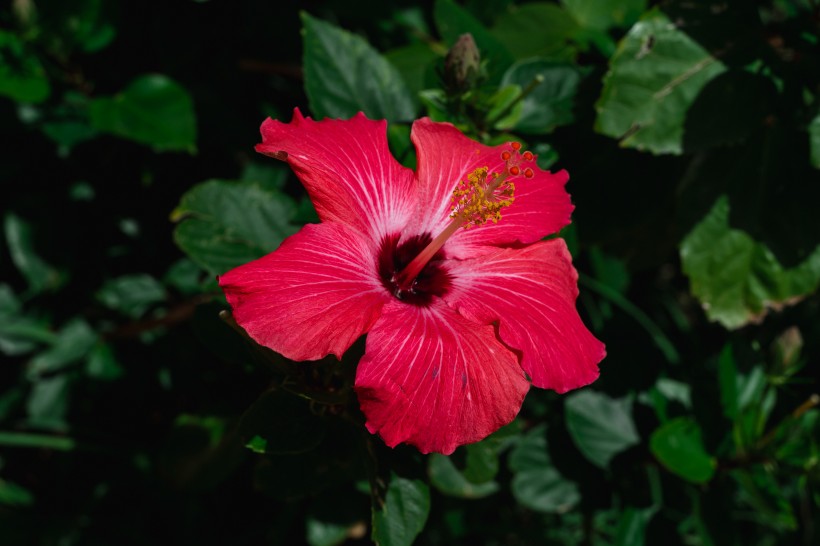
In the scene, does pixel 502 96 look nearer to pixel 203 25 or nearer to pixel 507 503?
pixel 203 25

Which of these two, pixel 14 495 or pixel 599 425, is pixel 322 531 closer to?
pixel 599 425

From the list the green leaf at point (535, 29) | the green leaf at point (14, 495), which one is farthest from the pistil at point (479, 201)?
the green leaf at point (14, 495)

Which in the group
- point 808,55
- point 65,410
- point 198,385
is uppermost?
point 808,55

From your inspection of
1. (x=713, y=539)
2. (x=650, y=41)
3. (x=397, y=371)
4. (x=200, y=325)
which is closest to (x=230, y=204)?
(x=200, y=325)

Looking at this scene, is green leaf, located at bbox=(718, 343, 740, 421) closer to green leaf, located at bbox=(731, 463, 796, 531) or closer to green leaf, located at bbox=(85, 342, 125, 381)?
green leaf, located at bbox=(731, 463, 796, 531)

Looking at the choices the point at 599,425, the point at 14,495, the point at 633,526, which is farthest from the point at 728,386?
the point at 14,495

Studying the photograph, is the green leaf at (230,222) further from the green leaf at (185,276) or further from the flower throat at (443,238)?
the green leaf at (185,276)
